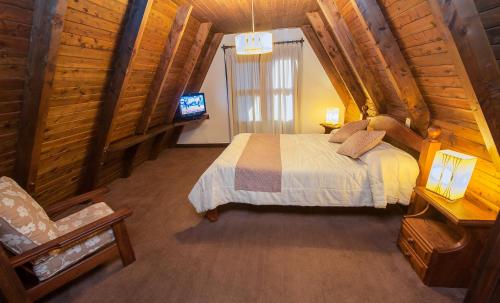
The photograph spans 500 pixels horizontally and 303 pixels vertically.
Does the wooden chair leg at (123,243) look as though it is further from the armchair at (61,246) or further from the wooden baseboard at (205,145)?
the wooden baseboard at (205,145)

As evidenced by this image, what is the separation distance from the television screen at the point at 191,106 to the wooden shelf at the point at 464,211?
3936 millimetres

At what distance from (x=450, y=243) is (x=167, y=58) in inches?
134

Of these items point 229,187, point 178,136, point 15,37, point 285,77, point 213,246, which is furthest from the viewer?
point 178,136

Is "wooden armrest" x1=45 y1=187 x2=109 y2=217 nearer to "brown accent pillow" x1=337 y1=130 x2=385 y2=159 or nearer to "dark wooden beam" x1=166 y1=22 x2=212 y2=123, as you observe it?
"dark wooden beam" x1=166 y1=22 x2=212 y2=123

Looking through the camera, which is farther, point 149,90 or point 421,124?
point 149,90

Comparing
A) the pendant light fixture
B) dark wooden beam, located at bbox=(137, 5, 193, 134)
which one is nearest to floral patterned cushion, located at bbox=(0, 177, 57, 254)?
dark wooden beam, located at bbox=(137, 5, 193, 134)

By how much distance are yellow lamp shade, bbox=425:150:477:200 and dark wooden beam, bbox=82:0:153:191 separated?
2.75 meters

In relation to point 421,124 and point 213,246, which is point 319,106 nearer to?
point 421,124

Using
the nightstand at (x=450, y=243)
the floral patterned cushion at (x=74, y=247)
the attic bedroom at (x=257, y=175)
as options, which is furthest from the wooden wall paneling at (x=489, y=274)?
the floral patterned cushion at (x=74, y=247)

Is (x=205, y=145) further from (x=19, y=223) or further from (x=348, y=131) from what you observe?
(x=19, y=223)

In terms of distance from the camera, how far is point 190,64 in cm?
381

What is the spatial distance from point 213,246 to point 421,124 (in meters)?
2.38

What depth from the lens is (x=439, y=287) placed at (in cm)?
165

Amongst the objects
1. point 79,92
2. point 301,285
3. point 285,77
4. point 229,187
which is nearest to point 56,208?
point 79,92
